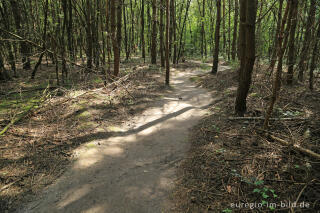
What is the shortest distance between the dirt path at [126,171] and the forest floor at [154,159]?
2cm

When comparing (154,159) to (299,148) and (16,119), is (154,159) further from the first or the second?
Answer: (16,119)

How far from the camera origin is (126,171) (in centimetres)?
362

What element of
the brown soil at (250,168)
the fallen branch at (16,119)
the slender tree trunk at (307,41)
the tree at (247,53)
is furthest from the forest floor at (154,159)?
the slender tree trunk at (307,41)

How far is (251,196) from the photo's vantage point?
258 centimetres

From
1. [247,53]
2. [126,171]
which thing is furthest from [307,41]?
[126,171]

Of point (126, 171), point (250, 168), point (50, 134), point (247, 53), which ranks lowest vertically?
point (126, 171)

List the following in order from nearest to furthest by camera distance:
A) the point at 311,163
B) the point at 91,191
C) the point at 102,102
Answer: the point at 311,163 → the point at 91,191 → the point at 102,102

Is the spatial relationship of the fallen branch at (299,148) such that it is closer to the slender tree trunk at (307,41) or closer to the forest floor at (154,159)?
the forest floor at (154,159)

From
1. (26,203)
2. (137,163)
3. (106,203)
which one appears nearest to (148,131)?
(137,163)

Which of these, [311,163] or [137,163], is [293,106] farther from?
[137,163]

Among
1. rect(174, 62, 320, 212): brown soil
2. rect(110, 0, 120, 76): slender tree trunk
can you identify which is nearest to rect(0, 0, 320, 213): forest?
rect(174, 62, 320, 212): brown soil

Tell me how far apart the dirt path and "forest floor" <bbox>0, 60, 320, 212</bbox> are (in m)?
0.02

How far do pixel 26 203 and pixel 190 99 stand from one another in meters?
6.36

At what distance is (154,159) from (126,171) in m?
0.68
